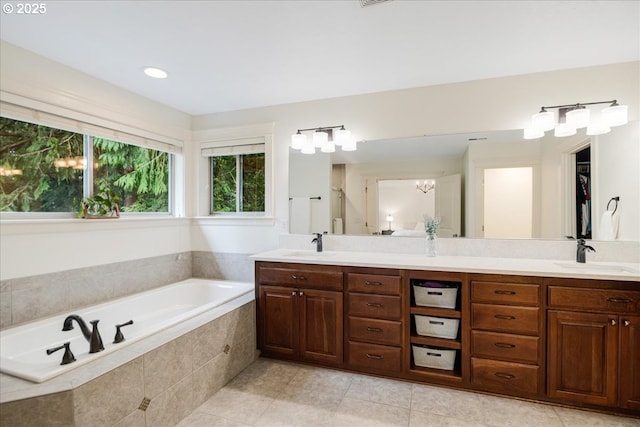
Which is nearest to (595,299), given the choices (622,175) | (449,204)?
(622,175)

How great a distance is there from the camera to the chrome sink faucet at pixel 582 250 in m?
2.23

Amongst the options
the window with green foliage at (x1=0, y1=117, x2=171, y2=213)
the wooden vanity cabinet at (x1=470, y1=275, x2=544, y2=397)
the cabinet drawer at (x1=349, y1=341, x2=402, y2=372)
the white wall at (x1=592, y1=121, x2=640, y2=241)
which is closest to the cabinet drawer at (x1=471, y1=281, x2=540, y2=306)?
the wooden vanity cabinet at (x1=470, y1=275, x2=544, y2=397)

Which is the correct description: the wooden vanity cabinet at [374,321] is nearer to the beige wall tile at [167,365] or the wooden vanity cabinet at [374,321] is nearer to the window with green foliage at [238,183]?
the beige wall tile at [167,365]

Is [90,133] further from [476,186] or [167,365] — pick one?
[476,186]

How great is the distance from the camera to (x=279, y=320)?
8.31 feet

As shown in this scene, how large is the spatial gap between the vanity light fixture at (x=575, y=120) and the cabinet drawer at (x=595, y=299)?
1204 millimetres

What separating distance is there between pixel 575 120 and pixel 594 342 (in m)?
1.55

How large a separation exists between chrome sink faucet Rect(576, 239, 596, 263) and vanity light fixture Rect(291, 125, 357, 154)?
1.93m

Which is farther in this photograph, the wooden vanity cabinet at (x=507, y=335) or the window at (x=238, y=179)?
the window at (x=238, y=179)

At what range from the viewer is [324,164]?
2.96 metres

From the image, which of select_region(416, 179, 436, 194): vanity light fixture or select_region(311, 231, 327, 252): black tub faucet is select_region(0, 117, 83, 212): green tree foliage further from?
select_region(416, 179, 436, 194): vanity light fixture

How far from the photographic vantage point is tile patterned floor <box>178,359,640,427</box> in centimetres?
182

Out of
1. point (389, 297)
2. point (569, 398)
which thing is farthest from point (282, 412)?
point (569, 398)

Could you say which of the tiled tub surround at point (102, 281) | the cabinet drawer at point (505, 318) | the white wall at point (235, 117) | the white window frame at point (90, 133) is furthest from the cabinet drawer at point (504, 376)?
the white window frame at point (90, 133)
